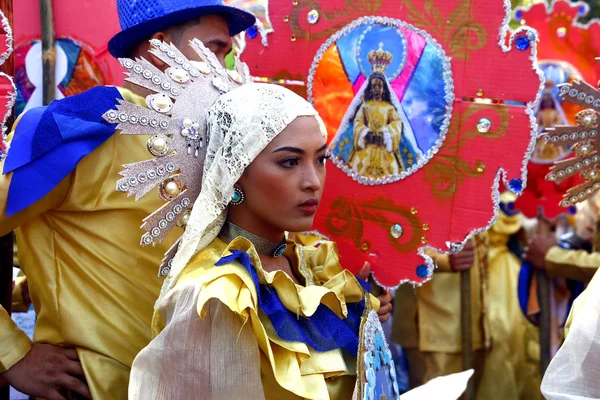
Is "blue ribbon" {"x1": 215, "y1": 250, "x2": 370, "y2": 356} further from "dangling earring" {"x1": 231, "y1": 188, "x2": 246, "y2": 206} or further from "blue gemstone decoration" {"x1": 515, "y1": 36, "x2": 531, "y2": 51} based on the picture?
"blue gemstone decoration" {"x1": 515, "y1": 36, "x2": 531, "y2": 51}

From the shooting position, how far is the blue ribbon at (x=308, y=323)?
7.61 feet

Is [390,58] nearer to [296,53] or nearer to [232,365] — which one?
[296,53]

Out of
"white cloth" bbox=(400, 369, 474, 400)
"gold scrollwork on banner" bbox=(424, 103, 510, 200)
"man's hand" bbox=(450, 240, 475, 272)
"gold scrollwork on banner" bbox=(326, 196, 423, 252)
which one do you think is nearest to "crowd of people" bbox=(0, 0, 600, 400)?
"gold scrollwork on banner" bbox=(326, 196, 423, 252)

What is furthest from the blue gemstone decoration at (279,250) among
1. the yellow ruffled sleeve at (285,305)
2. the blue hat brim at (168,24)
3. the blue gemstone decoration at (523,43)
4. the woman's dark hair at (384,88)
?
the blue gemstone decoration at (523,43)

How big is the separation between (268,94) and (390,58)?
0.79m

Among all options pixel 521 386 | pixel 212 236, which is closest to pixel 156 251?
pixel 212 236

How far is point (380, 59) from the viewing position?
3.12m

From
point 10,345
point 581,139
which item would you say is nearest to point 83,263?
point 10,345

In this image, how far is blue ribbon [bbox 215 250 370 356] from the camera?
232 cm

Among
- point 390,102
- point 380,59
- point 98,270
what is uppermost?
point 380,59

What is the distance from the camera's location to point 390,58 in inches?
122

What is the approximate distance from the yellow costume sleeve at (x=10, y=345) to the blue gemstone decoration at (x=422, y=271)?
131 centimetres

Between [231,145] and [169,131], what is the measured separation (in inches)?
8.7

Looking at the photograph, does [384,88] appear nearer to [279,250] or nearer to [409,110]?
[409,110]
